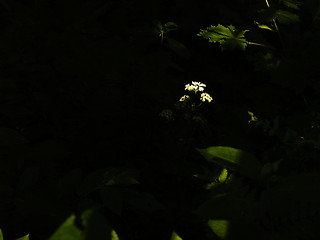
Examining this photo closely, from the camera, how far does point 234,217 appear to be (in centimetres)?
97

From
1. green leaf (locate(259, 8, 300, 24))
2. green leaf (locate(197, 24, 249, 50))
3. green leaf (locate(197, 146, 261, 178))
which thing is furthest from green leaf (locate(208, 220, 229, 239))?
green leaf (locate(259, 8, 300, 24))

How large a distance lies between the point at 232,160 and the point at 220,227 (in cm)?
20

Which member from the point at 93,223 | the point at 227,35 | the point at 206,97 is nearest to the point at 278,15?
the point at 227,35

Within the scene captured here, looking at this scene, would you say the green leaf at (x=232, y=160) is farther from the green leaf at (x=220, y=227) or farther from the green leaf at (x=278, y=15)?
the green leaf at (x=278, y=15)

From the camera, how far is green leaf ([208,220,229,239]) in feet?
3.08

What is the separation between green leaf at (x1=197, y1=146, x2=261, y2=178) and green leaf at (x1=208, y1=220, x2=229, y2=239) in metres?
0.17

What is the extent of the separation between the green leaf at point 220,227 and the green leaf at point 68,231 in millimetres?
514

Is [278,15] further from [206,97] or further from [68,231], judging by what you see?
[68,231]

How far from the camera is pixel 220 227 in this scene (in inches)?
37.6

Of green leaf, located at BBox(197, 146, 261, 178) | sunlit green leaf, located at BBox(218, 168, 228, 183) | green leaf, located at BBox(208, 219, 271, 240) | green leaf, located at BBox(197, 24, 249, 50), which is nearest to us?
green leaf, located at BBox(208, 219, 271, 240)

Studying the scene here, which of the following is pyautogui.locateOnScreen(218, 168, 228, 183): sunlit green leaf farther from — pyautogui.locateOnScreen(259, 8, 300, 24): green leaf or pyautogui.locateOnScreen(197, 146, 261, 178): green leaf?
pyautogui.locateOnScreen(259, 8, 300, 24): green leaf

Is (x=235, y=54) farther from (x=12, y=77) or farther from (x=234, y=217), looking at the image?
(x=234, y=217)

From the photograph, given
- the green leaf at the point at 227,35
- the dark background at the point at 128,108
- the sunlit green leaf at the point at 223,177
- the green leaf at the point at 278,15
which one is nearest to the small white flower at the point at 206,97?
the dark background at the point at 128,108

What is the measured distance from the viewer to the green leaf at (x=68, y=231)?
50 cm
